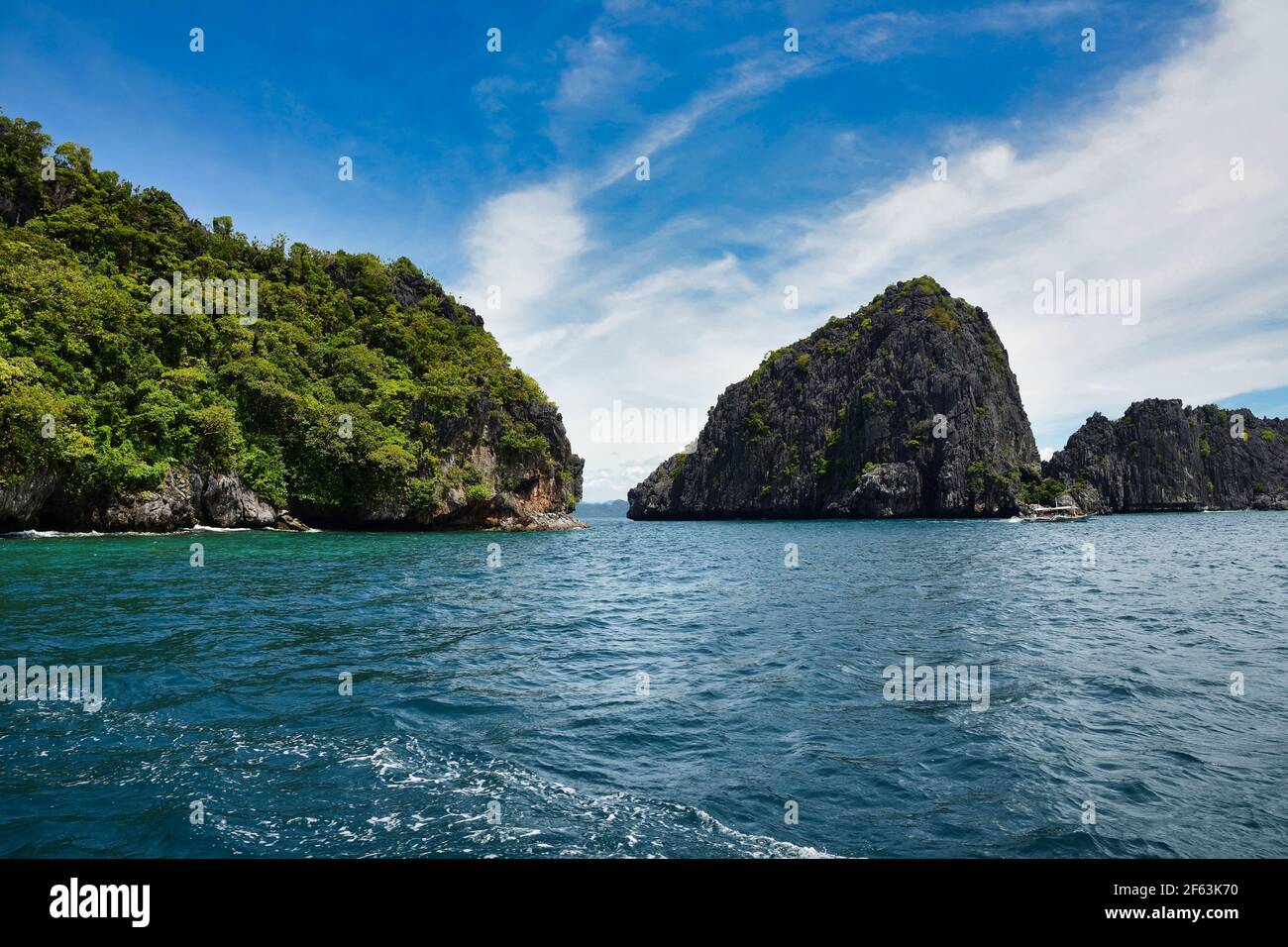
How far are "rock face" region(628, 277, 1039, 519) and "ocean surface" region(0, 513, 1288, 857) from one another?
94769mm

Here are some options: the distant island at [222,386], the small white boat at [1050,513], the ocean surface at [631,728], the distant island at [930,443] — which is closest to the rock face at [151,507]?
the distant island at [222,386]

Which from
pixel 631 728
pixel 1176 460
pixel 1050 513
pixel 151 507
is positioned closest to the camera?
pixel 631 728

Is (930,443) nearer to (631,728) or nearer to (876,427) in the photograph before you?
(876,427)

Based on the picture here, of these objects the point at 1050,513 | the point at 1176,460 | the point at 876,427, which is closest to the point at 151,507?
the point at 876,427

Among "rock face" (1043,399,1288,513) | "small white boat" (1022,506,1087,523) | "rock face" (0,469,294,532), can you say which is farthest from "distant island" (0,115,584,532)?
"rock face" (1043,399,1288,513)

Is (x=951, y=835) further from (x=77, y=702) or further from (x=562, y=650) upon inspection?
(x=77, y=702)

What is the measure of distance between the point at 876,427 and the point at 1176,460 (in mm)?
65493

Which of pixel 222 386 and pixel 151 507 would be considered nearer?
pixel 151 507

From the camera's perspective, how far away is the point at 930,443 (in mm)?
115312

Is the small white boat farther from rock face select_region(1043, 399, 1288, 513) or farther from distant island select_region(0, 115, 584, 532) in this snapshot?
distant island select_region(0, 115, 584, 532)

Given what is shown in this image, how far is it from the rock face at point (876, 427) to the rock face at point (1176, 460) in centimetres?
1153

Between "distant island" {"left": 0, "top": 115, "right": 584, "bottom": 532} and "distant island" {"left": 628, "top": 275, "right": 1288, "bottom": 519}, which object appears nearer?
"distant island" {"left": 0, "top": 115, "right": 584, "bottom": 532}

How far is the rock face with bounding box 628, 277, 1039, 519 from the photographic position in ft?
368

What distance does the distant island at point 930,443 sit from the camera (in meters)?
112
